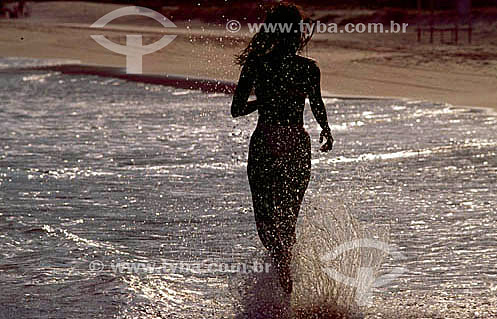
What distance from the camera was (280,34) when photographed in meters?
6.35

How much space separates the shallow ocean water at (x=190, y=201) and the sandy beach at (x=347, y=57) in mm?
2663

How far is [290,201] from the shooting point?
644 centimetres

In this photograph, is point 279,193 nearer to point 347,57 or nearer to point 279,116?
point 279,116

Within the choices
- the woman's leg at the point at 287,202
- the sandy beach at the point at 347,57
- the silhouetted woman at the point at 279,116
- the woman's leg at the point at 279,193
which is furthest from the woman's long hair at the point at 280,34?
the sandy beach at the point at 347,57

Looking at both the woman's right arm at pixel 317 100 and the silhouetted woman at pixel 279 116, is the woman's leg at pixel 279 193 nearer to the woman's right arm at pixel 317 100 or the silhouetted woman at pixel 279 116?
the silhouetted woman at pixel 279 116

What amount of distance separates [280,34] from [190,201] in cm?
347

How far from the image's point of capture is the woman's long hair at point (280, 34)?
20.5ft

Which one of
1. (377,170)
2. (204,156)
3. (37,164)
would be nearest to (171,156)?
(204,156)

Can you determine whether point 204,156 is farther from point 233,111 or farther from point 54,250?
point 233,111

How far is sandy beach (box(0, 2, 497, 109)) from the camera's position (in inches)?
762

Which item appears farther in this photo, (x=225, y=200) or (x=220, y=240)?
(x=225, y=200)

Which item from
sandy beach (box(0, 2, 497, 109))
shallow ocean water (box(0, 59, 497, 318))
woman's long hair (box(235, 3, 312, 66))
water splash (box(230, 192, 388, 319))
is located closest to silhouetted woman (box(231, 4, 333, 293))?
woman's long hair (box(235, 3, 312, 66))

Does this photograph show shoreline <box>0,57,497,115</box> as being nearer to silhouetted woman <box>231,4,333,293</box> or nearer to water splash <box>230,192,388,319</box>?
water splash <box>230,192,388,319</box>

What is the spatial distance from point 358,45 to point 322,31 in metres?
6.39
